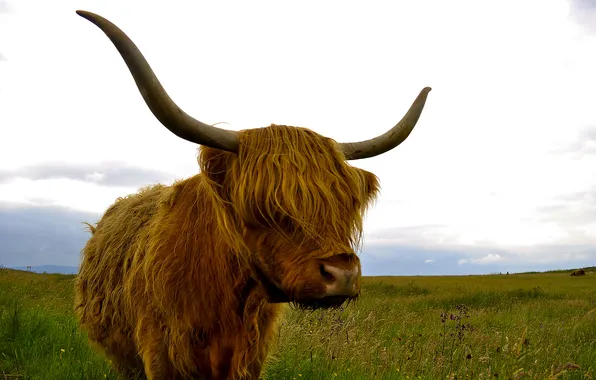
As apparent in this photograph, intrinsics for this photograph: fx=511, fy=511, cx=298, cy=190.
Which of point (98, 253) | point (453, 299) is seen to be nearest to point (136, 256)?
point (98, 253)

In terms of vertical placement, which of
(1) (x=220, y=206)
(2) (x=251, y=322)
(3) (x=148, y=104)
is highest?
(3) (x=148, y=104)

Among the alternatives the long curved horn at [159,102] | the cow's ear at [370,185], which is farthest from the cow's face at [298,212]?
the cow's ear at [370,185]

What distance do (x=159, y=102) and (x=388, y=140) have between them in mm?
1653

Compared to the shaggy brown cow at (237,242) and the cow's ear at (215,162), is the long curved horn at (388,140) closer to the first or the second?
the shaggy brown cow at (237,242)

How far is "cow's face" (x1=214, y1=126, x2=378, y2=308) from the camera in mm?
2467

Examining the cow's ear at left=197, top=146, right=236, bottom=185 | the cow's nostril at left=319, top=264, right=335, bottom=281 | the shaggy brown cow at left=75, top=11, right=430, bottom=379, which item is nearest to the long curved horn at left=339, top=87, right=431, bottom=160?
the shaggy brown cow at left=75, top=11, right=430, bottom=379

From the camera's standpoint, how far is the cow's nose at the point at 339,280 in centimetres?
235

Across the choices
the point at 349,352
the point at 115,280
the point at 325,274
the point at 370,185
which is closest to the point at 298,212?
the point at 325,274

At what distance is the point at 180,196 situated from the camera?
3.86 meters

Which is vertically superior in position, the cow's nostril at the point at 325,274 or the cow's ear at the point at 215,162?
the cow's ear at the point at 215,162

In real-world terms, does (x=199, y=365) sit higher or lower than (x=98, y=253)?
lower

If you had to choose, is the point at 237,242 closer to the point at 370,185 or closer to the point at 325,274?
the point at 325,274

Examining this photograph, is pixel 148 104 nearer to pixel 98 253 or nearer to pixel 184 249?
pixel 184 249

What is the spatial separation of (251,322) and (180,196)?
112cm
